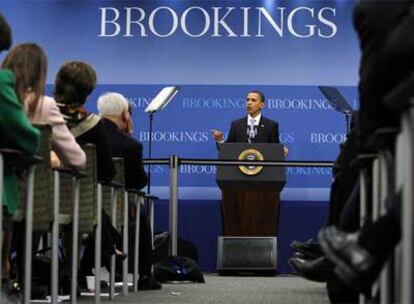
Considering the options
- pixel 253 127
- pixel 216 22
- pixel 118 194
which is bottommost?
pixel 118 194

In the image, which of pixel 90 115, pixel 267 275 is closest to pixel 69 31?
pixel 267 275

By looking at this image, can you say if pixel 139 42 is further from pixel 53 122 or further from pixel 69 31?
pixel 53 122

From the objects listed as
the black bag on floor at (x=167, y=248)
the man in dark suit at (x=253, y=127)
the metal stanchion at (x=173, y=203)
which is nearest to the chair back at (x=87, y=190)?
the black bag on floor at (x=167, y=248)

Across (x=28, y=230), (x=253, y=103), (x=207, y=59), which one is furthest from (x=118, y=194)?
(x=207, y=59)

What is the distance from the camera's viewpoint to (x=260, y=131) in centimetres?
894

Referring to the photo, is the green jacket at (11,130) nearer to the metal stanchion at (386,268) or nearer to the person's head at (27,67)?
the person's head at (27,67)

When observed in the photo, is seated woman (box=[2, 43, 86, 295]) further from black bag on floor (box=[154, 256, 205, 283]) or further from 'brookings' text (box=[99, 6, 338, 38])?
'brookings' text (box=[99, 6, 338, 38])

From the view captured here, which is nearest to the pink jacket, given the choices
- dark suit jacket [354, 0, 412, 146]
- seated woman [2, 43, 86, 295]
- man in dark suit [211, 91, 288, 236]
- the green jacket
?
seated woman [2, 43, 86, 295]

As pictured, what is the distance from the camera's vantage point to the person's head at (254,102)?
9.02 m

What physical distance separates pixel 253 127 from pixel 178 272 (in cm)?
228

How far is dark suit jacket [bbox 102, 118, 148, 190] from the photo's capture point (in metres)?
5.69

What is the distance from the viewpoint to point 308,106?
9375 mm

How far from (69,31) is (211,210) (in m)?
2.29

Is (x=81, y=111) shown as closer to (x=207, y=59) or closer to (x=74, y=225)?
(x=74, y=225)
